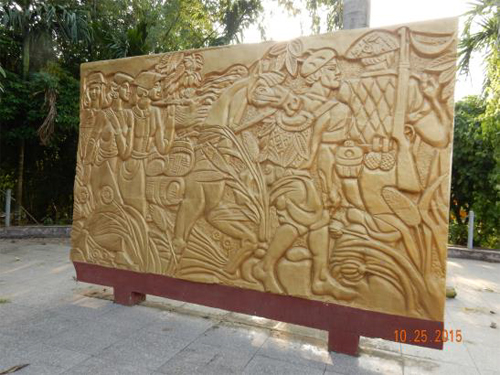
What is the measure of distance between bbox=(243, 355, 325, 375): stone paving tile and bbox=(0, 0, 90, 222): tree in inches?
265

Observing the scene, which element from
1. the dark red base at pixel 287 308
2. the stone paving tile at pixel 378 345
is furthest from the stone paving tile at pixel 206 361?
the stone paving tile at pixel 378 345

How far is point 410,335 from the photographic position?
248 centimetres

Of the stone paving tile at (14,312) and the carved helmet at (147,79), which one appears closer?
the stone paving tile at (14,312)

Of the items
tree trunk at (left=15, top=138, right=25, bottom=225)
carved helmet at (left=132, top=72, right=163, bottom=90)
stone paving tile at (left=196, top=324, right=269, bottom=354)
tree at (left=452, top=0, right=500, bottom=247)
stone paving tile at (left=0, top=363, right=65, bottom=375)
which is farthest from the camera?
tree trunk at (left=15, top=138, right=25, bottom=225)

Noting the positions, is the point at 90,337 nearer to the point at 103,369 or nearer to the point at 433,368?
the point at 103,369

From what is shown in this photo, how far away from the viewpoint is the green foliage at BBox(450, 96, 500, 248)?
7.42 metres

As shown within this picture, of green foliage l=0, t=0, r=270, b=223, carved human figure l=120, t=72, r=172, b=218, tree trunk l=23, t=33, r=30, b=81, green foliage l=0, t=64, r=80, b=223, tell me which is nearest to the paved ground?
carved human figure l=120, t=72, r=172, b=218

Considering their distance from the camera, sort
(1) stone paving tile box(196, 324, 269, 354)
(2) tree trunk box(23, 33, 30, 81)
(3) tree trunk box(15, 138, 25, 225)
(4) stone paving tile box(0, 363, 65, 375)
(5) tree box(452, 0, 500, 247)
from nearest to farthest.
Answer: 1. (4) stone paving tile box(0, 363, 65, 375)
2. (1) stone paving tile box(196, 324, 269, 354)
3. (5) tree box(452, 0, 500, 247)
4. (2) tree trunk box(23, 33, 30, 81)
5. (3) tree trunk box(15, 138, 25, 225)

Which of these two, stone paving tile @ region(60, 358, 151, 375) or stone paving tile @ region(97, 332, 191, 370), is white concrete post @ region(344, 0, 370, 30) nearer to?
stone paving tile @ region(97, 332, 191, 370)

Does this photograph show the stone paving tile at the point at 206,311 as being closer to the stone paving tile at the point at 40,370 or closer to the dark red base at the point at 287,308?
the dark red base at the point at 287,308

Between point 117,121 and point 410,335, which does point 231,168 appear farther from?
point 410,335

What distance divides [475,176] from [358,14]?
19.8ft

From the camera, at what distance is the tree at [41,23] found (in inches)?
260
